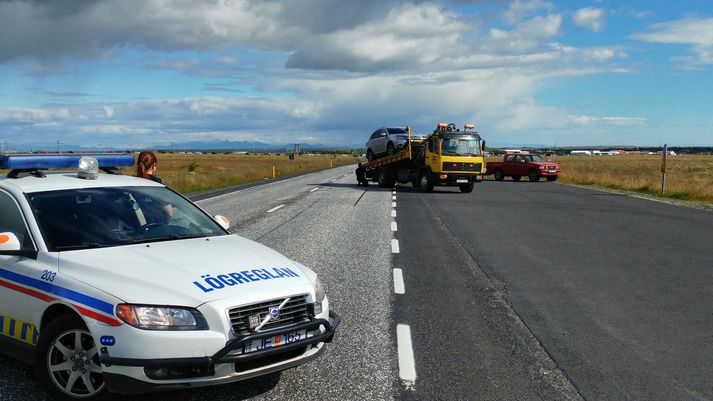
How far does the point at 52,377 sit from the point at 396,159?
24.8 meters

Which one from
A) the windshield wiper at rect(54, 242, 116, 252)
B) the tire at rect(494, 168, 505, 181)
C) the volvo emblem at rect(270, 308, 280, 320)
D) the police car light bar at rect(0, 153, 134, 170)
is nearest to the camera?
the volvo emblem at rect(270, 308, 280, 320)

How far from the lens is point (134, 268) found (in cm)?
402

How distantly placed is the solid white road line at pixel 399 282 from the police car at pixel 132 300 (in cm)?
276

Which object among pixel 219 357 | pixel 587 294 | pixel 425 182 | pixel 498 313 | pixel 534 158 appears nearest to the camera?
pixel 219 357

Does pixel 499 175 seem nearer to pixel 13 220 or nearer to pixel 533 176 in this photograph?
pixel 533 176

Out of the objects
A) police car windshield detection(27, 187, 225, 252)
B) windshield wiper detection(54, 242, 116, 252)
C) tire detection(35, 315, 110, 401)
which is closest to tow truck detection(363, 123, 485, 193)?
police car windshield detection(27, 187, 225, 252)

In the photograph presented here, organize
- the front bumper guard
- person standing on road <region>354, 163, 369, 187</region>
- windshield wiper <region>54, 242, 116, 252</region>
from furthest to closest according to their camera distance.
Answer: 1. person standing on road <region>354, 163, 369, 187</region>
2. windshield wiper <region>54, 242, 116, 252</region>
3. the front bumper guard

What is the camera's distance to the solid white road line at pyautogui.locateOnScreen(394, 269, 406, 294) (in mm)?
7363

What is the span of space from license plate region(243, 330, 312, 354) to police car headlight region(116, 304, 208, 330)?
0.29m

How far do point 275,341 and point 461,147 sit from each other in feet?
74.4

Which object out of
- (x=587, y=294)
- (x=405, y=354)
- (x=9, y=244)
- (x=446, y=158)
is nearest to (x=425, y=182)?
(x=446, y=158)

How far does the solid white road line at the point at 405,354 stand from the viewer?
14.9ft

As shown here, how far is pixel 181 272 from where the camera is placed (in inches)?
158

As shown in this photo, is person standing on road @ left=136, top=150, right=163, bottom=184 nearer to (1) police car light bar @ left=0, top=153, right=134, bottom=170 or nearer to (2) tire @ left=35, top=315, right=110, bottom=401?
(1) police car light bar @ left=0, top=153, right=134, bottom=170
